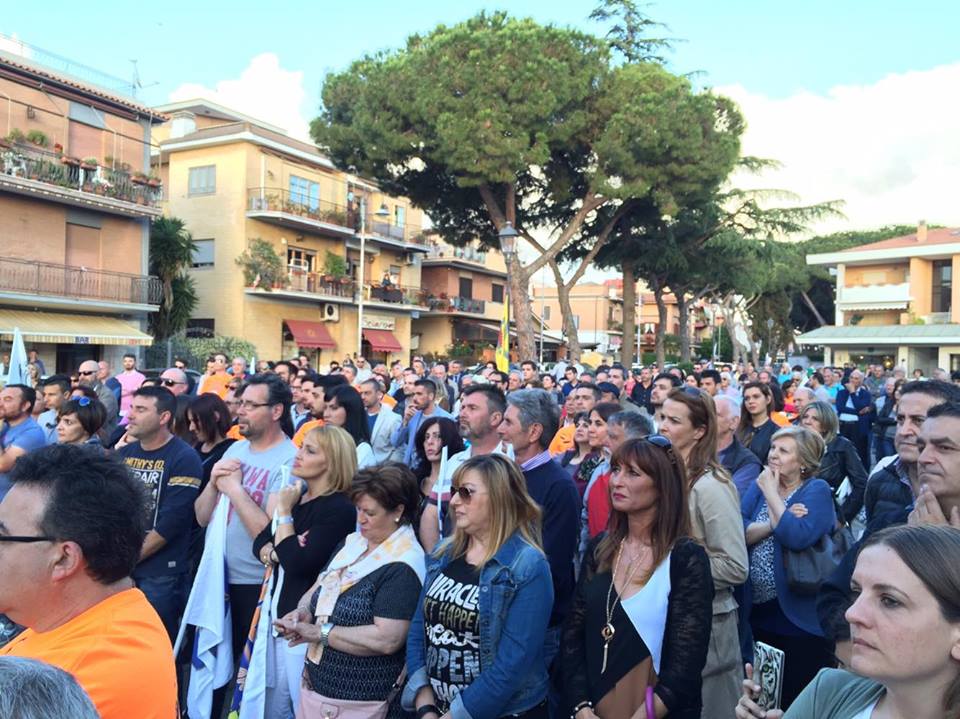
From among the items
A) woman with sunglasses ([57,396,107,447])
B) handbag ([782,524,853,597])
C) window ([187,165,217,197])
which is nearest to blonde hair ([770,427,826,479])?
handbag ([782,524,853,597])

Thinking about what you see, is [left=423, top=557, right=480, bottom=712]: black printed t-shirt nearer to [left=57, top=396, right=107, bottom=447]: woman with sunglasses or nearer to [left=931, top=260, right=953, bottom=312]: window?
[left=57, top=396, right=107, bottom=447]: woman with sunglasses

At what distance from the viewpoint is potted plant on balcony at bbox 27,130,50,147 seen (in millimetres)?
21891

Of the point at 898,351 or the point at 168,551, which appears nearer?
the point at 168,551

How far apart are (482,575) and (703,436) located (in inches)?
56.8

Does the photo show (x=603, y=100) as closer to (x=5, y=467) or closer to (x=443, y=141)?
(x=443, y=141)

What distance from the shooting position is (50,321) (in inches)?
896

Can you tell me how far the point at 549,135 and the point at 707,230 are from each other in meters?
9.38

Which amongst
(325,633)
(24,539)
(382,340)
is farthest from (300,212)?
(24,539)

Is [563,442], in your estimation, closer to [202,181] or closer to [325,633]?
[325,633]

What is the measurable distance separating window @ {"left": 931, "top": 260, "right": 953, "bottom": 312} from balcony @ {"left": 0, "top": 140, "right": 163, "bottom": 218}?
113 feet

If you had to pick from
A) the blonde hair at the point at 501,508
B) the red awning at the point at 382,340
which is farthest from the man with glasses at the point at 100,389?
the red awning at the point at 382,340

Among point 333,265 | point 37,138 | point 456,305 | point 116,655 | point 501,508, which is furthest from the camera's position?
point 456,305

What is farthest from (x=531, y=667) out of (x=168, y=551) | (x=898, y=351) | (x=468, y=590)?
(x=898, y=351)

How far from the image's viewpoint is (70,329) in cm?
2294
